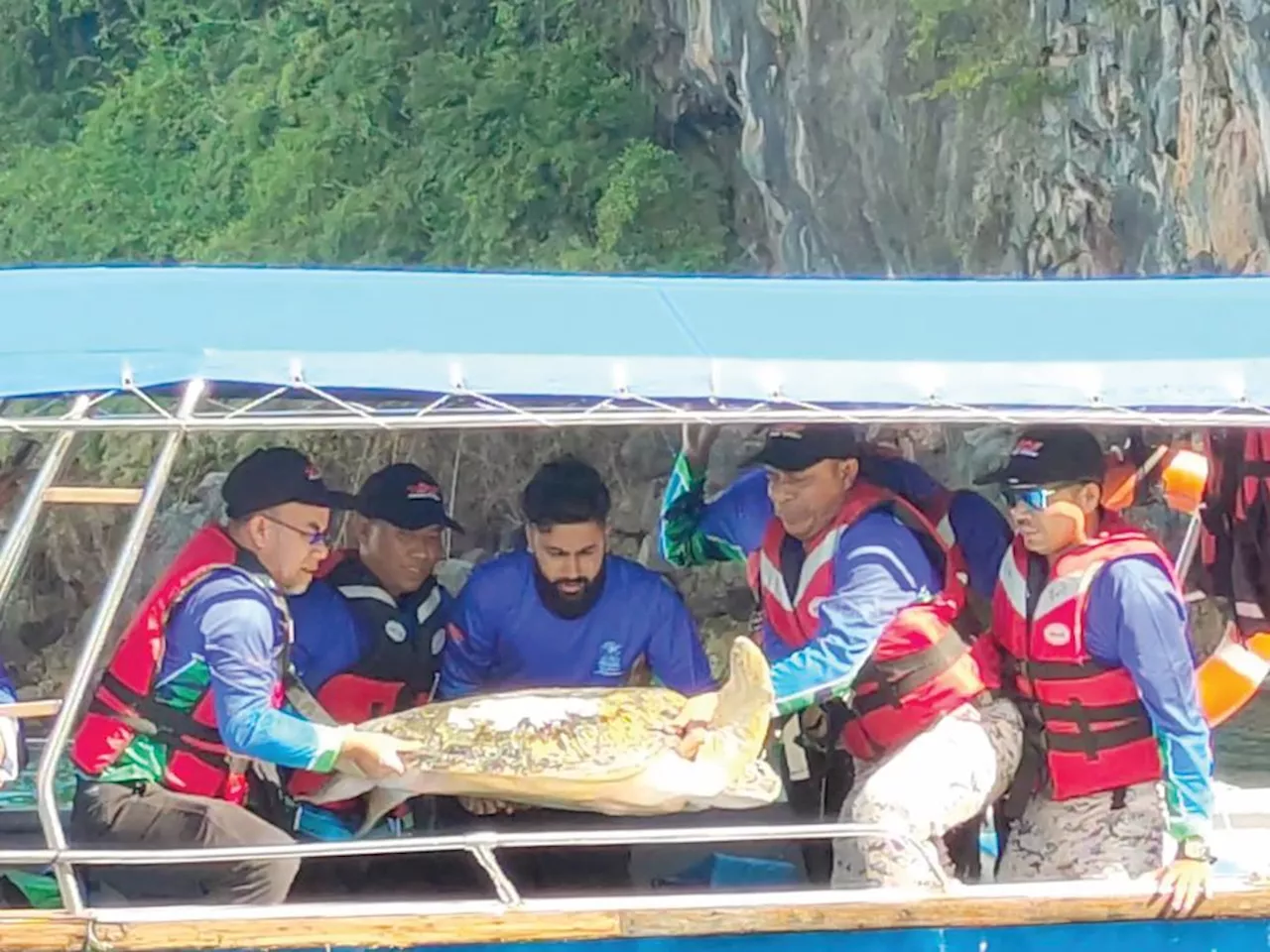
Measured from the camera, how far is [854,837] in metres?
4.39

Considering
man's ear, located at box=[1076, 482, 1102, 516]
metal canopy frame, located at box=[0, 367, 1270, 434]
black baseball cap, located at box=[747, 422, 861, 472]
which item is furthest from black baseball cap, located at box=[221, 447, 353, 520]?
man's ear, located at box=[1076, 482, 1102, 516]

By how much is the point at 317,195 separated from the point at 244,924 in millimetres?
15492

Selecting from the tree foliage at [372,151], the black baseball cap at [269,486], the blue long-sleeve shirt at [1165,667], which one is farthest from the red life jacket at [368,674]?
the tree foliage at [372,151]

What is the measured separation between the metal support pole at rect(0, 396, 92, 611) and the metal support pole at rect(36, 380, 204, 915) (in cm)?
18

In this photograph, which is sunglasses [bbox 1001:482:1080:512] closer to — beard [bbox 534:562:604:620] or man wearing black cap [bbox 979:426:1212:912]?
man wearing black cap [bbox 979:426:1212:912]

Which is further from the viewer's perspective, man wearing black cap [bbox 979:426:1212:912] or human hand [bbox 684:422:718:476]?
human hand [bbox 684:422:718:476]

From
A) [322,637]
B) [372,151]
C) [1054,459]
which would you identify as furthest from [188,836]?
[372,151]

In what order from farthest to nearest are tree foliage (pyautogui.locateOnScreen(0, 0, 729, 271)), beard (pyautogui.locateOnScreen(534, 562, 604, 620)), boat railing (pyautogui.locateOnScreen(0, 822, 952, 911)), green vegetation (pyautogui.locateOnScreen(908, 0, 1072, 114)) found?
1. tree foliage (pyautogui.locateOnScreen(0, 0, 729, 271))
2. green vegetation (pyautogui.locateOnScreen(908, 0, 1072, 114))
3. beard (pyautogui.locateOnScreen(534, 562, 604, 620))
4. boat railing (pyautogui.locateOnScreen(0, 822, 952, 911))

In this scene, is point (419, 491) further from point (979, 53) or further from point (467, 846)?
point (979, 53)

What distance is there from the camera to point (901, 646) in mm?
4348

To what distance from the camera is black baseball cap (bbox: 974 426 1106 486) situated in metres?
4.26

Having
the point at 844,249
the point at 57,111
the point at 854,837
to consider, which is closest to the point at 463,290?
A: the point at 854,837

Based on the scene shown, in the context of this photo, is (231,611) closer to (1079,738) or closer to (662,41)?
(1079,738)

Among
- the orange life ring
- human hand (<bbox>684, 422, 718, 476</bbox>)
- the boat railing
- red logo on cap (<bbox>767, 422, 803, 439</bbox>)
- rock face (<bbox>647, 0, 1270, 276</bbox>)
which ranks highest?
rock face (<bbox>647, 0, 1270, 276</bbox>)
